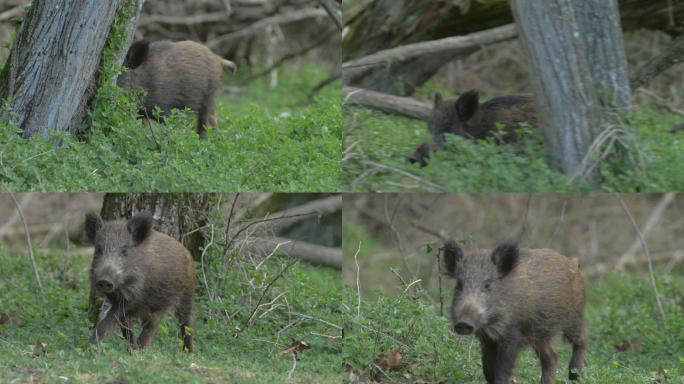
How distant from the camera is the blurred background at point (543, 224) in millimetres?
13180

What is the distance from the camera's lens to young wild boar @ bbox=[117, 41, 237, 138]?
31.8ft

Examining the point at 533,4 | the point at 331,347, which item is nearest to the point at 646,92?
the point at 533,4

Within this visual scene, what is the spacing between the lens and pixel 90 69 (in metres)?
8.48

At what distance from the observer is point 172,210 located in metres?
8.66

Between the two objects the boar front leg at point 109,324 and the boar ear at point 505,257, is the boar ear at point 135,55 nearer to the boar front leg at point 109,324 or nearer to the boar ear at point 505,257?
the boar front leg at point 109,324

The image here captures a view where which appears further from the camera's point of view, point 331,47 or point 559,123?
point 331,47

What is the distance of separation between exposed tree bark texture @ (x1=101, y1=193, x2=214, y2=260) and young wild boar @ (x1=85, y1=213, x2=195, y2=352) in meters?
0.58

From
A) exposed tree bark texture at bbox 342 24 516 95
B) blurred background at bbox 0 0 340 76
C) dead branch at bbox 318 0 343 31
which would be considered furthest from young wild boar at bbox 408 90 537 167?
blurred background at bbox 0 0 340 76

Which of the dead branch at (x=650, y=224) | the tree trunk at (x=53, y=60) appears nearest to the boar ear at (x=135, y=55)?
the tree trunk at (x=53, y=60)

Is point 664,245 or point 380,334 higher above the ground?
point 380,334

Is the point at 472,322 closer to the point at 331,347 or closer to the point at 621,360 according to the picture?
the point at 331,347

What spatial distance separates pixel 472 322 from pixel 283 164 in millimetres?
2561

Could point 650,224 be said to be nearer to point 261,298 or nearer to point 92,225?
point 261,298

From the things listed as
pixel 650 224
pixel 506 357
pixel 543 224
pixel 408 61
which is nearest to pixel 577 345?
pixel 506 357
